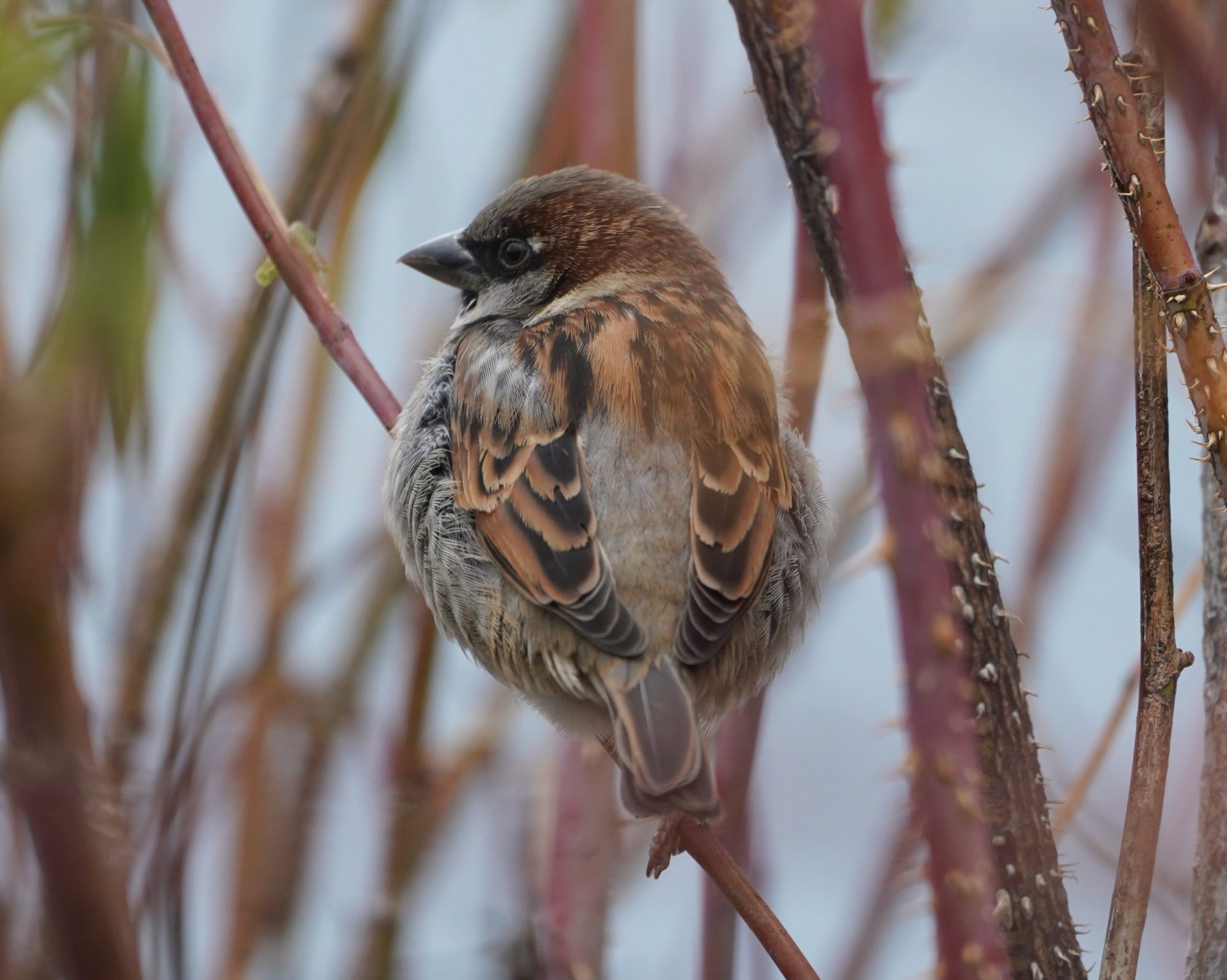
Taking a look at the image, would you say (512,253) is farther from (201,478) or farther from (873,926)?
(873,926)

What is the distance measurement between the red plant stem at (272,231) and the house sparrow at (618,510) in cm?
41

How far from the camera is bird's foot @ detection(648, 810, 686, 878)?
8.91 ft

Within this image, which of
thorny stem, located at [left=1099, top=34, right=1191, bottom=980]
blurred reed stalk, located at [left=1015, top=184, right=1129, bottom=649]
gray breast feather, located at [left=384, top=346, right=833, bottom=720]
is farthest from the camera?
blurred reed stalk, located at [left=1015, top=184, right=1129, bottom=649]

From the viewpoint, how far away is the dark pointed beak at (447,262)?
3443 millimetres

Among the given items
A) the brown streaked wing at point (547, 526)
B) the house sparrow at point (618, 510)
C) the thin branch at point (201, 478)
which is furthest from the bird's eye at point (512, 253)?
the thin branch at point (201, 478)

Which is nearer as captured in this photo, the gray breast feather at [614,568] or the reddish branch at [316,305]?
the reddish branch at [316,305]

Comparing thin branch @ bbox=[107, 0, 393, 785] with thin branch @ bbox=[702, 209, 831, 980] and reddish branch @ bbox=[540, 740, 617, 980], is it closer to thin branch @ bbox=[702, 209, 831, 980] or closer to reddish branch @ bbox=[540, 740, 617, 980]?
reddish branch @ bbox=[540, 740, 617, 980]

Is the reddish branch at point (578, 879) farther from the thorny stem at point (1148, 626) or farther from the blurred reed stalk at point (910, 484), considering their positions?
the blurred reed stalk at point (910, 484)

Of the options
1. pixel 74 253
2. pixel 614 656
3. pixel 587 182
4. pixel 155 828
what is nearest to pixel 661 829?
pixel 614 656

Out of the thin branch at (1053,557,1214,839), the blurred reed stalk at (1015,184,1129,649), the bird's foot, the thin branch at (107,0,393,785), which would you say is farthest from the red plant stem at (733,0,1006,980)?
the blurred reed stalk at (1015,184,1129,649)

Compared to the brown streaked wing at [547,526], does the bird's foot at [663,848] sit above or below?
below

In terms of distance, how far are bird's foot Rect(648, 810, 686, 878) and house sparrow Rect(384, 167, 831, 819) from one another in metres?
0.21

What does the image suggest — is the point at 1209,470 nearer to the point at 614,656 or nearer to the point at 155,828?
the point at 614,656

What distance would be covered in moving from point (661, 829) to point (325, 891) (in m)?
0.66
